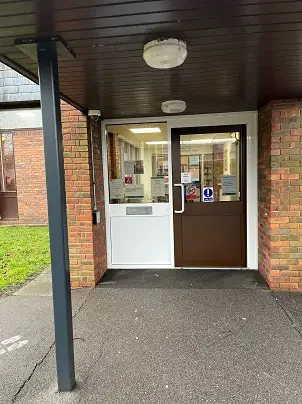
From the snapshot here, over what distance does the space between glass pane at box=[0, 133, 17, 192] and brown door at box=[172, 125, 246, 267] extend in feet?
22.0

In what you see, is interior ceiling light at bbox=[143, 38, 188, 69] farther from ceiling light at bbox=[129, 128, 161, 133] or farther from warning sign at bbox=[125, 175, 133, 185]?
warning sign at bbox=[125, 175, 133, 185]

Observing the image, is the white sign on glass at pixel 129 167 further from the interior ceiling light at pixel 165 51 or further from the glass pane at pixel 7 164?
the glass pane at pixel 7 164

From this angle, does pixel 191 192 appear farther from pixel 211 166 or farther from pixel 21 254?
pixel 21 254

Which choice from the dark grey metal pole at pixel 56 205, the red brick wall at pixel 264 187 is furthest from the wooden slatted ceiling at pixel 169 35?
the red brick wall at pixel 264 187

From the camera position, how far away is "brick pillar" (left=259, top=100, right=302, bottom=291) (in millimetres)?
3727

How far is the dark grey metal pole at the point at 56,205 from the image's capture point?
6.77ft

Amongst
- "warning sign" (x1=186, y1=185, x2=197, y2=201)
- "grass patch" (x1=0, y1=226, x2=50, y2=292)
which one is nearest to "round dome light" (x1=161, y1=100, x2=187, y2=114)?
"warning sign" (x1=186, y1=185, x2=197, y2=201)

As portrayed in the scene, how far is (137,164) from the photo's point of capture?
480cm

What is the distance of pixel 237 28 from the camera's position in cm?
196

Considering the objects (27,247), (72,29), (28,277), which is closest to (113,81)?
(72,29)

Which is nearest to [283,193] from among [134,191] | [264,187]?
[264,187]

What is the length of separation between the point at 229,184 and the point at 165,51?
2886 millimetres

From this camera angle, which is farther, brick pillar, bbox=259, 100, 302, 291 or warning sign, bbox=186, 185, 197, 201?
warning sign, bbox=186, 185, 197, 201

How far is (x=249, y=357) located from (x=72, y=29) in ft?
8.89
